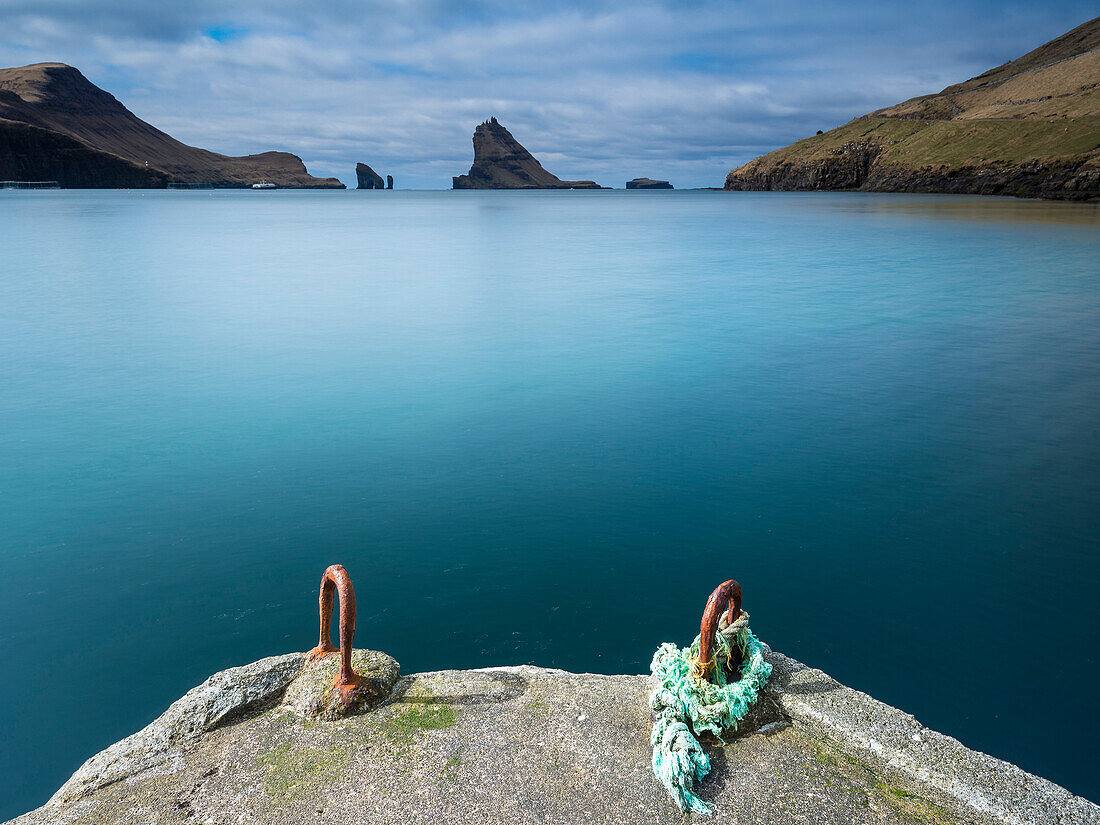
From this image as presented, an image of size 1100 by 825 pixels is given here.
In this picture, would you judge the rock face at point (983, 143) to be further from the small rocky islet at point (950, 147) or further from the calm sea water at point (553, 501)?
the calm sea water at point (553, 501)

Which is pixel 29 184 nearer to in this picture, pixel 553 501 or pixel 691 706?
pixel 553 501

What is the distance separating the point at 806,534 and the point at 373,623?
4249 millimetres

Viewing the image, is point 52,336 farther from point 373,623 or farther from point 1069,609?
point 1069,609

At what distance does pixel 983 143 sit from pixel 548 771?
4692 inches

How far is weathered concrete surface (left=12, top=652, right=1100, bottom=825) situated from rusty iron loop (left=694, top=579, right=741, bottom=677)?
0.37 meters

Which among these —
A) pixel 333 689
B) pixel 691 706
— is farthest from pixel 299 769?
pixel 691 706

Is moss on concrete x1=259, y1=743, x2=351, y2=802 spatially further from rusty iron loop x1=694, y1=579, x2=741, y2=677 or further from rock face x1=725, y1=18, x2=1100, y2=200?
rock face x1=725, y1=18, x2=1100, y2=200

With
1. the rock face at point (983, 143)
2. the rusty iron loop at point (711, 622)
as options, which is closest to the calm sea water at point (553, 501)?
the rusty iron loop at point (711, 622)

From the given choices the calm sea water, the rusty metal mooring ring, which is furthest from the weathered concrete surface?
the calm sea water

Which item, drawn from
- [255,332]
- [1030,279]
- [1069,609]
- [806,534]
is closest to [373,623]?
[806,534]

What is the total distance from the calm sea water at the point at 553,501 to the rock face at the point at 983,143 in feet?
251

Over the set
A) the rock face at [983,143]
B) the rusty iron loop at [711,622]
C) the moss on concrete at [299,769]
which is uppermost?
the rock face at [983,143]

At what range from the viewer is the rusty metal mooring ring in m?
3.63

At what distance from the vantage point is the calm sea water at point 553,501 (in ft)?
17.5
